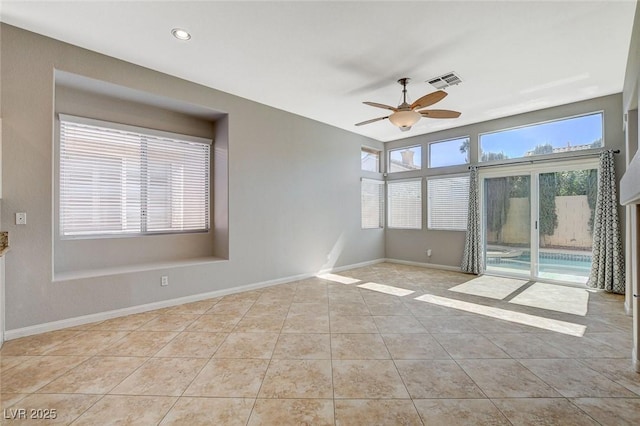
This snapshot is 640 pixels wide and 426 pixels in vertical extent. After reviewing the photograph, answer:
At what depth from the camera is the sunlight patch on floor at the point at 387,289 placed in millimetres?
4395

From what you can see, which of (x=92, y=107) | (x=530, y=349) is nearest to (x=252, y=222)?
(x=92, y=107)

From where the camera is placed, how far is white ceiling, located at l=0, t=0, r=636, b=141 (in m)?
2.52

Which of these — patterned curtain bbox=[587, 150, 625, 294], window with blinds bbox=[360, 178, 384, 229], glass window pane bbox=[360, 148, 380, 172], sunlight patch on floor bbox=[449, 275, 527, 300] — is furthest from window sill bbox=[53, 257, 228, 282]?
patterned curtain bbox=[587, 150, 625, 294]

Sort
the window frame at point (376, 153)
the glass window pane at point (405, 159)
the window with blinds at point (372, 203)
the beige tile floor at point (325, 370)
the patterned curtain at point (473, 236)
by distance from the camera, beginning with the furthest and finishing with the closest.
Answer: the window frame at point (376, 153), the window with blinds at point (372, 203), the glass window pane at point (405, 159), the patterned curtain at point (473, 236), the beige tile floor at point (325, 370)

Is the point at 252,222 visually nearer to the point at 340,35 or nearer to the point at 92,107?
the point at 92,107

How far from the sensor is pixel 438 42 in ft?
9.82

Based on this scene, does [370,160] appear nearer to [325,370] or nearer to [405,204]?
[405,204]

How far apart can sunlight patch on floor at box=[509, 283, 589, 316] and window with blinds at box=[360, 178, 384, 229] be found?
3.43 metres

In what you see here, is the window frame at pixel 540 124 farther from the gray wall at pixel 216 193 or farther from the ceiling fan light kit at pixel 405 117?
the ceiling fan light kit at pixel 405 117

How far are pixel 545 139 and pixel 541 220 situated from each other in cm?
149

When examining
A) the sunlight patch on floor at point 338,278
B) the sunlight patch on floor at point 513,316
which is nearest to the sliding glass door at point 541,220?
the sunlight patch on floor at point 513,316

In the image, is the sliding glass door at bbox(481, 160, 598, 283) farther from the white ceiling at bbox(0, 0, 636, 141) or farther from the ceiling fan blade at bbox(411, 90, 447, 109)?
the ceiling fan blade at bbox(411, 90, 447, 109)

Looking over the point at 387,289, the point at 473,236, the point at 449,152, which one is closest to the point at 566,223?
the point at 473,236

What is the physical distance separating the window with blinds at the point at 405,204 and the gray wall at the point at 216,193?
0.60m
